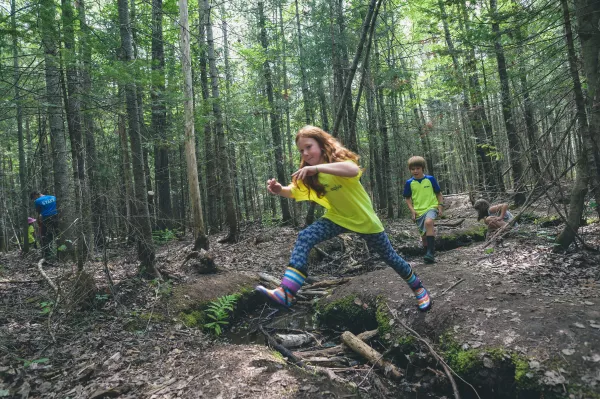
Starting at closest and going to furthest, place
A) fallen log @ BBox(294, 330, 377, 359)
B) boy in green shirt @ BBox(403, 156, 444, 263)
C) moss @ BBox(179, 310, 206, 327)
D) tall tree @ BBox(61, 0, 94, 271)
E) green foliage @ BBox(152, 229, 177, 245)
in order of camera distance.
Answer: fallen log @ BBox(294, 330, 377, 359) → tall tree @ BBox(61, 0, 94, 271) → moss @ BBox(179, 310, 206, 327) → boy in green shirt @ BBox(403, 156, 444, 263) → green foliage @ BBox(152, 229, 177, 245)

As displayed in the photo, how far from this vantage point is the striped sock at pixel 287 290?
3.21 meters

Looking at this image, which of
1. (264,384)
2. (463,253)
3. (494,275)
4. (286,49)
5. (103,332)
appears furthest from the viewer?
(286,49)

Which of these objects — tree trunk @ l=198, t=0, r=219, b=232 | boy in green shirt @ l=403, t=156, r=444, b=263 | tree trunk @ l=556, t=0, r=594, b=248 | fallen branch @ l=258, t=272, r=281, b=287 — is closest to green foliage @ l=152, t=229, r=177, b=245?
tree trunk @ l=198, t=0, r=219, b=232

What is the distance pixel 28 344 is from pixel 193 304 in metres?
2.21

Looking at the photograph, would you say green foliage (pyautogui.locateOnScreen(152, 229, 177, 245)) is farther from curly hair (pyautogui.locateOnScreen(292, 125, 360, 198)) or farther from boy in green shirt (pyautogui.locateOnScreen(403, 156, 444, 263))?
curly hair (pyautogui.locateOnScreen(292, 125, 360, 198))

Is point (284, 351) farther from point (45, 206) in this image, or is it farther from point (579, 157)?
point (45, 206)

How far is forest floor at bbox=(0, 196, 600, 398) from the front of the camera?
3279 millimetres

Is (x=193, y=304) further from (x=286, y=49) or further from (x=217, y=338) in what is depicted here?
(x=286, y=49)

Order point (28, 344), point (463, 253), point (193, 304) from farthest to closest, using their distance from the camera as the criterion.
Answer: point (463, 253), point (193, 304), point (28, 344)

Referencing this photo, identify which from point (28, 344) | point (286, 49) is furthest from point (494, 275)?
point (286, 49)

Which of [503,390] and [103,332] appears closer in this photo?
[503,390]

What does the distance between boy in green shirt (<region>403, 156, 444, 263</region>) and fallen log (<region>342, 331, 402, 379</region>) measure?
2.67 meters

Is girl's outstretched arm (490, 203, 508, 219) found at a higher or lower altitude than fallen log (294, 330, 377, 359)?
higher

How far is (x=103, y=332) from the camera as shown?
14.9 feet
